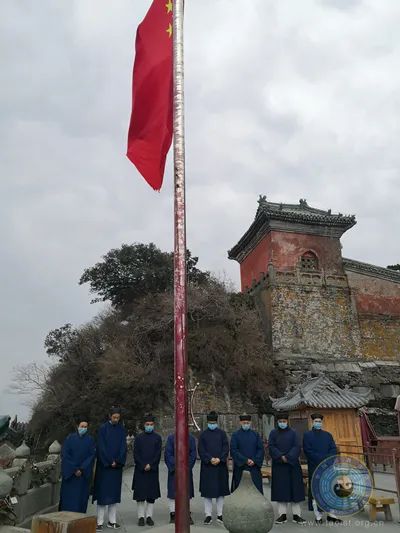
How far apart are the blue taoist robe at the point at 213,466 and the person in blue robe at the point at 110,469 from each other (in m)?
1.22

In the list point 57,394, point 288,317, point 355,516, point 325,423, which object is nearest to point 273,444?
point 355,516

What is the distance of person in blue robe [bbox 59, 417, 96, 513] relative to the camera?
19.8 ft

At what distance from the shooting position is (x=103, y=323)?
23594mm

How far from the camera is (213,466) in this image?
20.9ft

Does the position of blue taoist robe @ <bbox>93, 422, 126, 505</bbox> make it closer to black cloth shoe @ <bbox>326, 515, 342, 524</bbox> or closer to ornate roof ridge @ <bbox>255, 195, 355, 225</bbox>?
black cloth shoe @ <bbox>326, 515, 342, 524</bbox>

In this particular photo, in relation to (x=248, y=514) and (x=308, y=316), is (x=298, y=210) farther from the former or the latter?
(x=248, y=514)

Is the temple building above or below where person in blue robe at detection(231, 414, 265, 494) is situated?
above

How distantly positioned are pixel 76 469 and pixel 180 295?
342 cm

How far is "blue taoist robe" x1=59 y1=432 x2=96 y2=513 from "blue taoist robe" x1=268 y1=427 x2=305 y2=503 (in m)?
2.69

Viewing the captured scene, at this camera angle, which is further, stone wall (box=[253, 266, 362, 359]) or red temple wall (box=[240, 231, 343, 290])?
red temple wall (box=[240, 231, 343, 290])

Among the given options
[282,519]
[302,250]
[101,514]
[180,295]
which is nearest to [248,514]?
[180,295]

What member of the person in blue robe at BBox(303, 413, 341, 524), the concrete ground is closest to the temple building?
the concrete ground

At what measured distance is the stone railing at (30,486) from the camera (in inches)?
222

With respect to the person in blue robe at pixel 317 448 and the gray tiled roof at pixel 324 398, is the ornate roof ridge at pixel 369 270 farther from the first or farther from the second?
the person in blue robe at pixel 317 448
